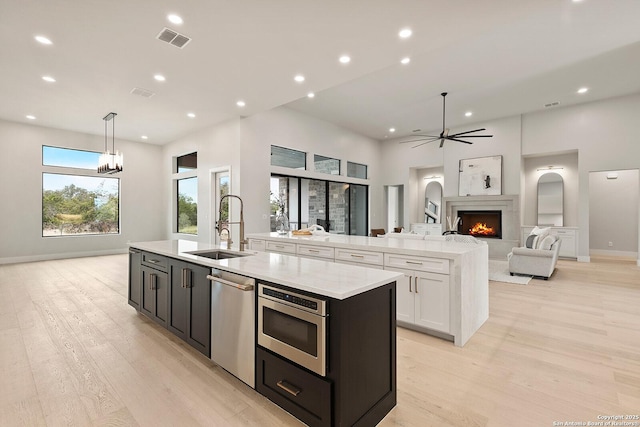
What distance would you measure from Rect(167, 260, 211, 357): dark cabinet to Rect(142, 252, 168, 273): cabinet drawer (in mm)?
145

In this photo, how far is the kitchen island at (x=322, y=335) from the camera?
151 centimetres

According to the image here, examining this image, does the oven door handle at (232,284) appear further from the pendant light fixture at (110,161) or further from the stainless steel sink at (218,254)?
the pendant light fixture at (110,161)

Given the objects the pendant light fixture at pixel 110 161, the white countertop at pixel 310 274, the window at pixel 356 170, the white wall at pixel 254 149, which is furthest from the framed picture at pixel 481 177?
the pendant light fixture at pixel 110 161

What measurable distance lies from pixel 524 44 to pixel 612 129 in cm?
468

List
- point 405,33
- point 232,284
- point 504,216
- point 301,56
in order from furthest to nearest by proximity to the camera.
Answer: point 504,216, point 301,56, point 405,33, point 232,284

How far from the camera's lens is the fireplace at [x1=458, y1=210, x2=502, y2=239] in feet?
27.7

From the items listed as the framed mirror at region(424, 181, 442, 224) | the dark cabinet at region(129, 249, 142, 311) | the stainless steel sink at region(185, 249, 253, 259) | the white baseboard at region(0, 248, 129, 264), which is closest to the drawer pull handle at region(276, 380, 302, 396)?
the stainless steel sink at region(185, 249, 253, 259)

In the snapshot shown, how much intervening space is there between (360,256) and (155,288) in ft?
6.99

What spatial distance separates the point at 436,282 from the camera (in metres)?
2.77

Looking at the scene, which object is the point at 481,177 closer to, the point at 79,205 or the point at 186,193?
the point at 186,193

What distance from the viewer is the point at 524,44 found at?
4.44 meters

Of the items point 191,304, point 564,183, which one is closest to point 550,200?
point 564,183

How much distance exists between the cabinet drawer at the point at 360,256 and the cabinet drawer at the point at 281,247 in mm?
812

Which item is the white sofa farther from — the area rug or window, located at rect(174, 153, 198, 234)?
window, located at rect(174, 153, 198, 234)
